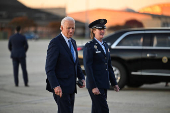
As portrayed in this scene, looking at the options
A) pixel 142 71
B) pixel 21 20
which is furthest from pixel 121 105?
pixel 21 20

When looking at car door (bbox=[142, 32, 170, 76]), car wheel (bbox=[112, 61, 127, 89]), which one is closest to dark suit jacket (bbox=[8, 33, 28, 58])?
car wheel (bbox=[112, 61, 127, 89])

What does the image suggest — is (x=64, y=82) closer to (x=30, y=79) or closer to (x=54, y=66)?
(x=54, y=66)

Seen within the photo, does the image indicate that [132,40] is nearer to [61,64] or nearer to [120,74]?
[120,74]

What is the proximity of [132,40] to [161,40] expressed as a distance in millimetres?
748

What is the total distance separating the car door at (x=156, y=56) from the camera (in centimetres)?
1034

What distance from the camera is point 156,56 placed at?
34.1ft

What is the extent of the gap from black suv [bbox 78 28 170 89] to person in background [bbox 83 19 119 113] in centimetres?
490

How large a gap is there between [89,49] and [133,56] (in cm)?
515

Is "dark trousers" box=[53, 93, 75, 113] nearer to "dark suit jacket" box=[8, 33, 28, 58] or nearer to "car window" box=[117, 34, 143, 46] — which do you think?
"car window" box=[117, 34, 143, 46]

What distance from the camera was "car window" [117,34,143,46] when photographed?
10.7 metres

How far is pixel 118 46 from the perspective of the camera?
10836mm

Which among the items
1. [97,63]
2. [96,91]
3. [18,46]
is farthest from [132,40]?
[96,91]

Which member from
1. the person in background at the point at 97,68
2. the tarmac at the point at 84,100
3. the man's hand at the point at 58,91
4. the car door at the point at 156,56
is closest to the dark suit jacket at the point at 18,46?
the tarmac at the point at 84,100

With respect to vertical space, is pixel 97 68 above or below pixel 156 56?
above
